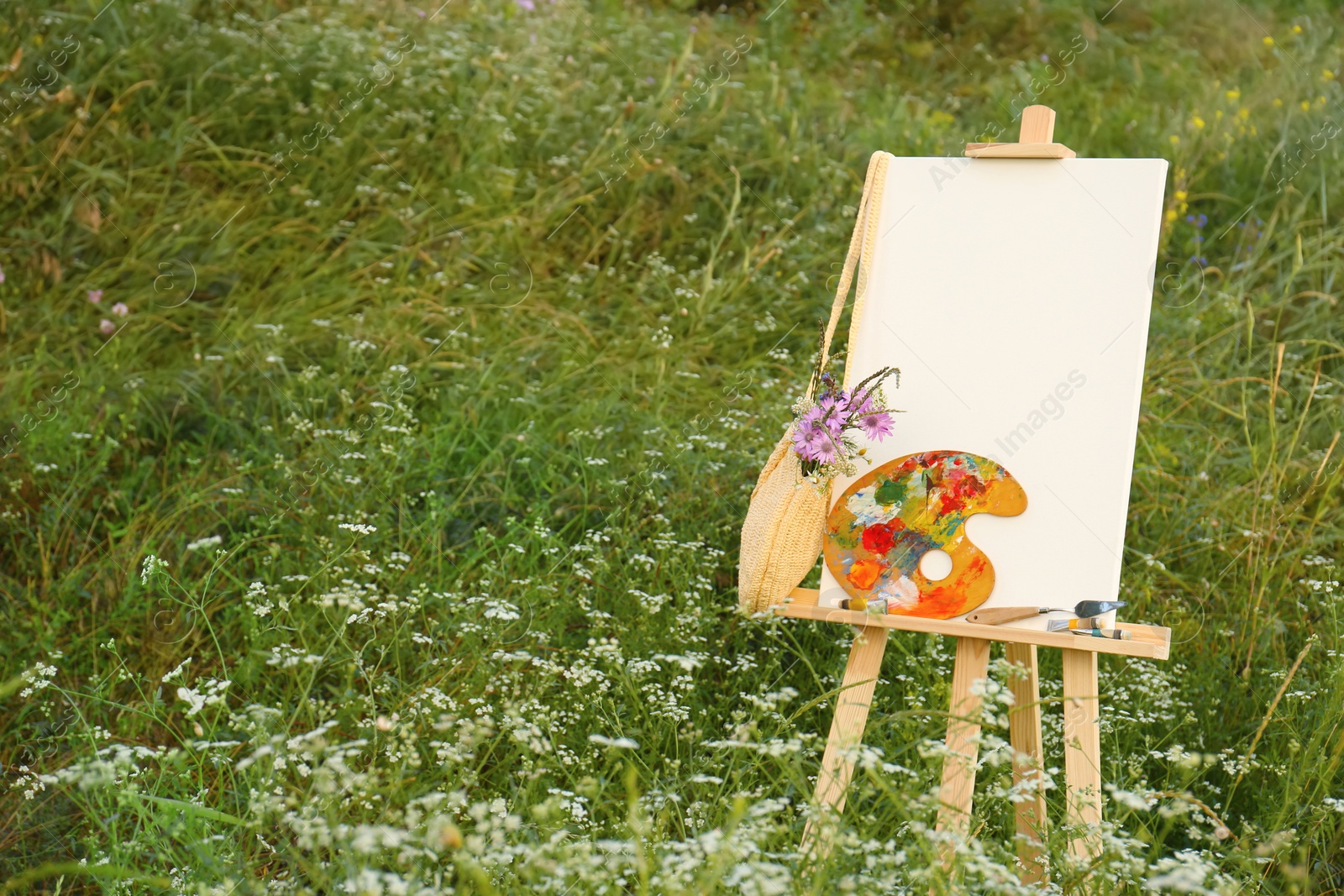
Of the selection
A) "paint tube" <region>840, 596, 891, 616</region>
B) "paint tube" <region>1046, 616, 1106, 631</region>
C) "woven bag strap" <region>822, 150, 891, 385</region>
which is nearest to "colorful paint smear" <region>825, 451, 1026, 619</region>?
"paint tube" <region>840, 596, 891, 616</region>

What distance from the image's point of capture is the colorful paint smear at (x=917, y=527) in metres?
2.36

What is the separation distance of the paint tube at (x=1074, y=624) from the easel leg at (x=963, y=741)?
135 millimetres

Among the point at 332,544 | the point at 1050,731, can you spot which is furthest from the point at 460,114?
the point at 1050,731

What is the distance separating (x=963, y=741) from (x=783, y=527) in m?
0.52

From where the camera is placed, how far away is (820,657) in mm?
3158

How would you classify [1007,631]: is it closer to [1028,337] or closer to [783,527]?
[783,527]

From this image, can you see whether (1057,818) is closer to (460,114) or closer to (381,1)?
(460,114)

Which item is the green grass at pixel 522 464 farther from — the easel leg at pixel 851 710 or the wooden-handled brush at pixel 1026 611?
the wooden-handled brush at pixel 1026 611

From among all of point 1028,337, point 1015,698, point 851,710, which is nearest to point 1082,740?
point 1015,698

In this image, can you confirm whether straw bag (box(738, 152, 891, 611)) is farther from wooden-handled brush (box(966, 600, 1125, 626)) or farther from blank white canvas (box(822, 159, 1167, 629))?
wooden-handled brush (box(966, 600, 1125, 626))

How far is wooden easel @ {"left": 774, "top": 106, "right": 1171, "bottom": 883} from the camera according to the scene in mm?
2139

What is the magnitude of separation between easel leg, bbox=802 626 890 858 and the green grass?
7cm

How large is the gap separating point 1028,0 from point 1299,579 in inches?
199

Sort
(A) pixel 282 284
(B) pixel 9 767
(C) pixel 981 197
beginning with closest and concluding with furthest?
(C) pixel 981 197 < (B) pixel 9 767 < (A) pixel 282 284
